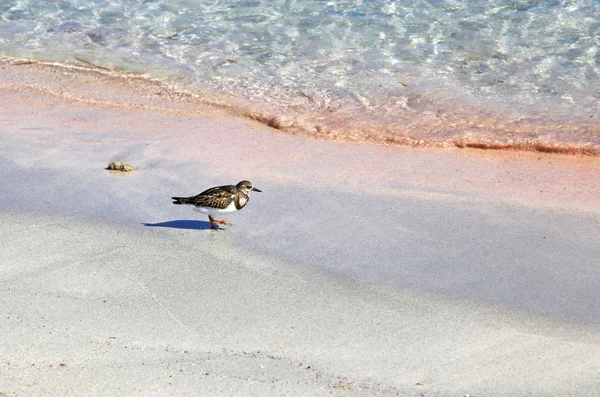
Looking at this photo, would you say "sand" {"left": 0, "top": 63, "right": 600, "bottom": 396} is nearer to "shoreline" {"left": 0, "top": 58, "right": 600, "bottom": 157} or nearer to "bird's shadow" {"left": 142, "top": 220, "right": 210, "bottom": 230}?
"bird's shadow" {"left": 142, "top": 220, "right": 210, "bottom": 230}

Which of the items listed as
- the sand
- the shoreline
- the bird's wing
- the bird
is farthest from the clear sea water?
the bird's wing

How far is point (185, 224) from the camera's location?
6.79m

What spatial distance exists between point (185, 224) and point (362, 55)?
529 centimetres

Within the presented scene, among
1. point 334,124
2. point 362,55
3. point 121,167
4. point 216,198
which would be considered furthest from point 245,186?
point 362,55

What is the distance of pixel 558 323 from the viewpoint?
206 inches

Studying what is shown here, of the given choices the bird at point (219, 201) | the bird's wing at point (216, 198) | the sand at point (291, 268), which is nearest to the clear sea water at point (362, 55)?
the sand at point (291, 268)

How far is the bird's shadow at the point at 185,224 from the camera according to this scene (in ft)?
21.9

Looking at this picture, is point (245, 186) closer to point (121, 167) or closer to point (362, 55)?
point (121, 167)

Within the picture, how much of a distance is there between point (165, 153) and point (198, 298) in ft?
9.51

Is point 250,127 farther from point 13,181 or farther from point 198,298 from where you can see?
point 198,298

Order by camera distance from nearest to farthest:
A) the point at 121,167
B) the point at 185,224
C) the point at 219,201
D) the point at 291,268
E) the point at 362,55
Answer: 1. the point at 291,268
2. the point at 219,201
3. the point at 185,224
4. the point at 121,167
5. the point at 362,55

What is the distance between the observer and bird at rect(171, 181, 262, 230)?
6500 millimetres

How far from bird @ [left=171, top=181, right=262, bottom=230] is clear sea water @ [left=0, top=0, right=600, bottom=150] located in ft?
7.65

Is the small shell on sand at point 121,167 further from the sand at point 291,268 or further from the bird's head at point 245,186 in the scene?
the bird's head at point 245,186
